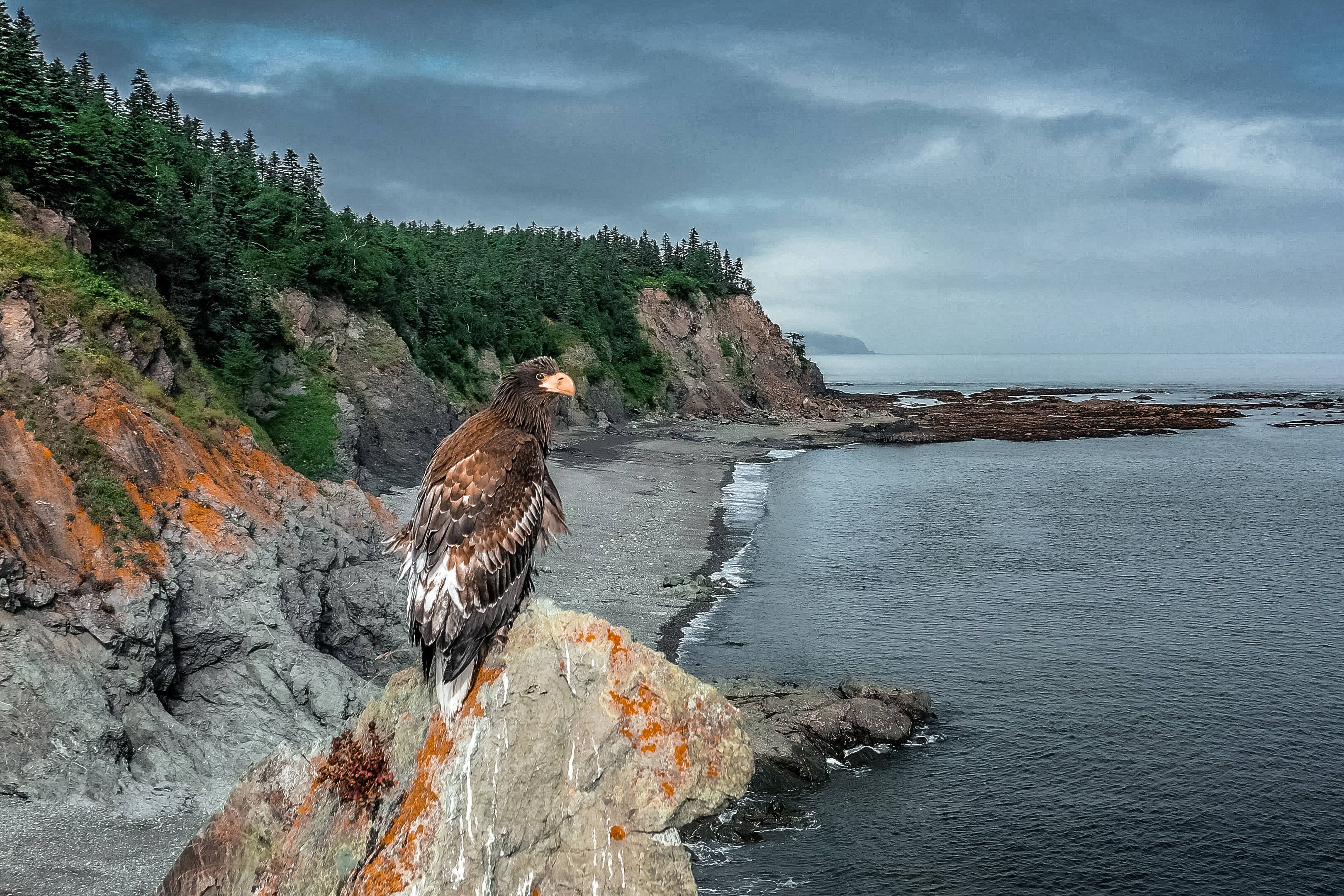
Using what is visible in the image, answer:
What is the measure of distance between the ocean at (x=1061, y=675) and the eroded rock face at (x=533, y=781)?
967cm

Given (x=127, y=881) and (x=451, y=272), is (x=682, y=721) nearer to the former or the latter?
(x=127, y=881)

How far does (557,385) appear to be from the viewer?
22.4 feet

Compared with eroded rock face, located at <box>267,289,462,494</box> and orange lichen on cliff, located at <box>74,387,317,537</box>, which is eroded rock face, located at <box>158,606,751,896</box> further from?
eroded rock face, located at <box>267,289,462,494</box>

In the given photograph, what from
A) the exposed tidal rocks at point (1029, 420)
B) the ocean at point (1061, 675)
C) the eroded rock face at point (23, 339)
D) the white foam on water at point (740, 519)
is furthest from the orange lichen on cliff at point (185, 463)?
the exposed tidal rocks at point (1029, 420)

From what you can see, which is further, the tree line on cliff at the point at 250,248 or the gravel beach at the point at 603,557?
the tree line on cliff at the point at 250,248

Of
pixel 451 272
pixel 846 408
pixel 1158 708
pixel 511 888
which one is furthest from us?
pixel 846 408

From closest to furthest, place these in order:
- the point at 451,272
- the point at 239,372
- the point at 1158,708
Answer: the point at 1158,708, the point at 239,372, the point at 451,272

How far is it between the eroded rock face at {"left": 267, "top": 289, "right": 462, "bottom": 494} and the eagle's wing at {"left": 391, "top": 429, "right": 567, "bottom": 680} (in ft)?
94.3

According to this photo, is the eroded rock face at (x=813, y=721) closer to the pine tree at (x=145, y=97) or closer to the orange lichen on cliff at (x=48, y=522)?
the orange lichen on cliff at (x=48, y=522)

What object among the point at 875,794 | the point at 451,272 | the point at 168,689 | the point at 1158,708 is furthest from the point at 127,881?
the point at 451,272

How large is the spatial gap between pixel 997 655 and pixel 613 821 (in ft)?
70.1

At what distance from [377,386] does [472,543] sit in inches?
1385

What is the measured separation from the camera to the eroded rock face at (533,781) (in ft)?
20.2

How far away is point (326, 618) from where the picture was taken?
17.4 meters
